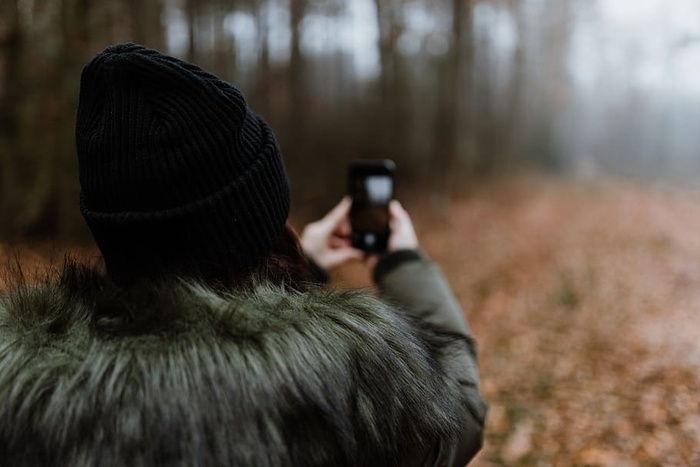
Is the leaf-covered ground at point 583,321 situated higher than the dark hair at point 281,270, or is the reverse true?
the dark hair at point 281,270

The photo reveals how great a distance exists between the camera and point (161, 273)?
1.15 metres

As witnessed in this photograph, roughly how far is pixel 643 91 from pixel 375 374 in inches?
1402

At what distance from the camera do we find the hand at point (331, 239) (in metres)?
2.18

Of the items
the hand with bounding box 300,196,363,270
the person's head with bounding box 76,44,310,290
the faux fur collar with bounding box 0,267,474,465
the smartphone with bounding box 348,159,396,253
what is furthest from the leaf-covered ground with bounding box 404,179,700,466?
the person's head with bounding box 76,44,310,290

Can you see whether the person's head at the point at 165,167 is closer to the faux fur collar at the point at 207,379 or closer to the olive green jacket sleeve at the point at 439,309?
the faux fur collar at the point at 207,379

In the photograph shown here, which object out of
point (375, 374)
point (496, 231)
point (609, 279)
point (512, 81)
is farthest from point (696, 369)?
point (512, 81)

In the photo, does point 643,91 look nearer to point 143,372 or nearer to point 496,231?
point 496,231

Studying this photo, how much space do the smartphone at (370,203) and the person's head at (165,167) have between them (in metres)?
0.80

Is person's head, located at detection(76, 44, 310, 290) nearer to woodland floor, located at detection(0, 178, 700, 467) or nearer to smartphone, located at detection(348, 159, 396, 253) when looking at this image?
woodland floor, located at detection(0, 178, 700, 467)

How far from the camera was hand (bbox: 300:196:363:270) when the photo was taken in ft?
7.14

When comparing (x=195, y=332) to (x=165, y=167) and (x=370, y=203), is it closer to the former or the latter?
(x=165, y=167)

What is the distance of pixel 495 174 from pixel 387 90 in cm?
698

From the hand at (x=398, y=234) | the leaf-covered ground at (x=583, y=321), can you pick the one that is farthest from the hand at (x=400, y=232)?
the leaf-covered ground at (x=583, y=321)

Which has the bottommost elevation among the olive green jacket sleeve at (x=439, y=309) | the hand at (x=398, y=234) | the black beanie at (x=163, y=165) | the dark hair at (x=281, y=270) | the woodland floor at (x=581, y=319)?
the woodland floor at (x=581, y=319)
